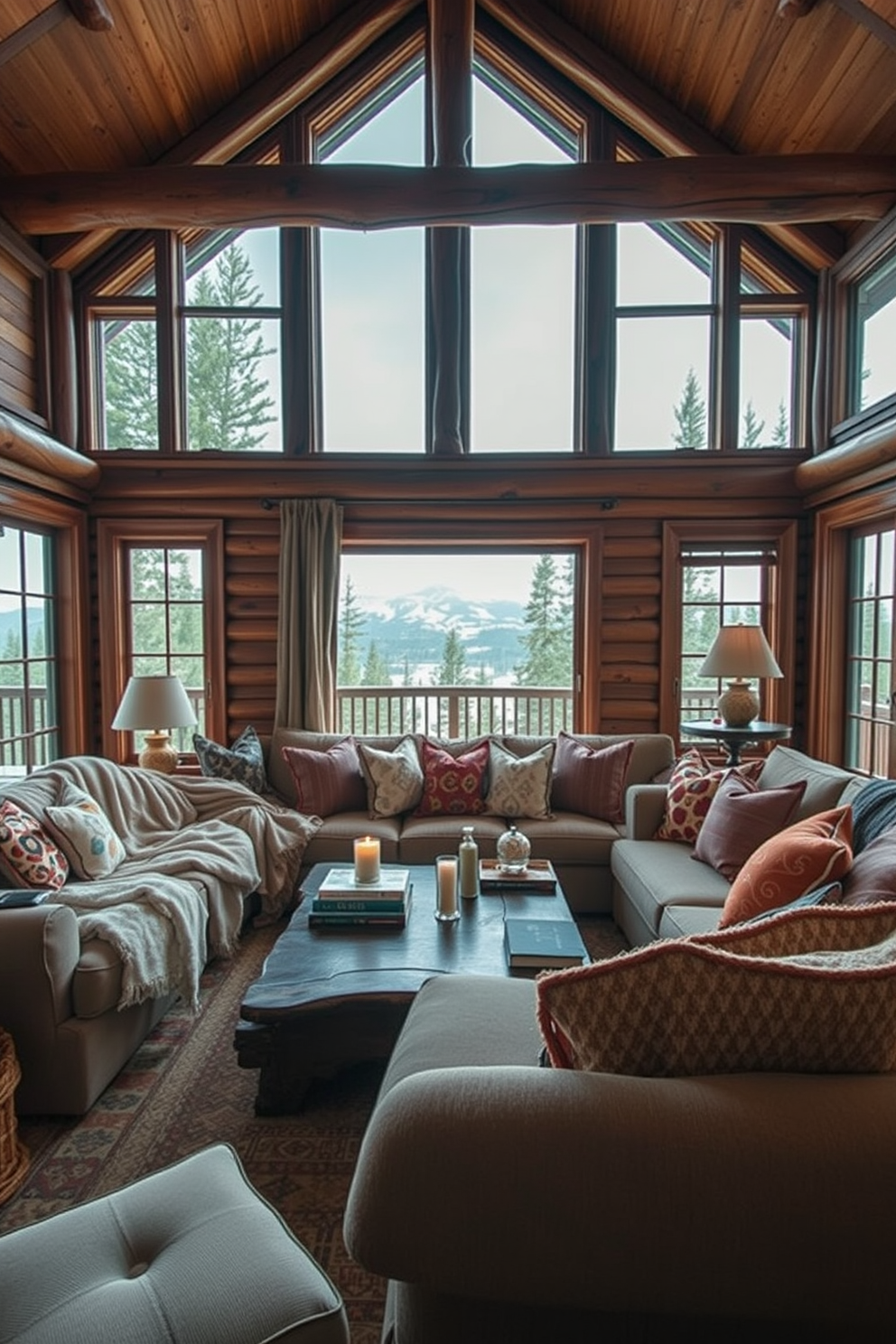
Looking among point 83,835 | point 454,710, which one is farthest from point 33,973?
point 454,710

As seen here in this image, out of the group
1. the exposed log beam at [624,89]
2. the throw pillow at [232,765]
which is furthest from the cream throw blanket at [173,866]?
the exposed log beam at [624,89]

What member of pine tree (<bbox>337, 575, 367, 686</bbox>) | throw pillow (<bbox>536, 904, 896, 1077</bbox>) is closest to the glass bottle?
throw pillow (<bbox>536, 904, 896, 1077</bbox>)

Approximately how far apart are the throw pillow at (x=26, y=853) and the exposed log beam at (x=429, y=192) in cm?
330

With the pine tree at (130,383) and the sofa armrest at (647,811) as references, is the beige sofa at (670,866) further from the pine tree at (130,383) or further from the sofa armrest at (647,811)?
the pine tree at (130,383)

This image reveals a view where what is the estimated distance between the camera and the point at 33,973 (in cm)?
206

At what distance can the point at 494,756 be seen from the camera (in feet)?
13.3

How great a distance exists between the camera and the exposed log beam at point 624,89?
438 centimetres

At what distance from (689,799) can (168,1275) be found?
279 cm

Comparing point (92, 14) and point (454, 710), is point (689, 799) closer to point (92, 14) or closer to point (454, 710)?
point (454, 710)

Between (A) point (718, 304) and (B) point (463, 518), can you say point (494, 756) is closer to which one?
(B) point (463, 518)

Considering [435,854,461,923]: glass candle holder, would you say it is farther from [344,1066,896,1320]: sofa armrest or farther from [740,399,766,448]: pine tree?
[740,399,766,448]: pine tree

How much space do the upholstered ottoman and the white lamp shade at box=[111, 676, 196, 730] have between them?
2771 millimetres

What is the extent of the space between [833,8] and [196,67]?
11.2 feet

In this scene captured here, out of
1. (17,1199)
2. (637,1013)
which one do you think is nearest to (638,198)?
(637,1013)
